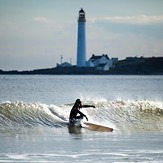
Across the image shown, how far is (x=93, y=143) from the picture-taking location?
67.6ft

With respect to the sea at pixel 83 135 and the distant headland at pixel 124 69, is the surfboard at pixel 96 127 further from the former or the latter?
the distant headland at pixel 124 69

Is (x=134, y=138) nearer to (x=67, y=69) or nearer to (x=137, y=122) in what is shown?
(x=137, y=122)

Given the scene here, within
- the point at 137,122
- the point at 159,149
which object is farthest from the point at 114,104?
the point at 159,149

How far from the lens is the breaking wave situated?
27808mm

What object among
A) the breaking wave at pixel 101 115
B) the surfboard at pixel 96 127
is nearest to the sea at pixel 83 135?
the breaking wave at pixel 101 115

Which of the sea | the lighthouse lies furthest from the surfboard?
the lighthouse

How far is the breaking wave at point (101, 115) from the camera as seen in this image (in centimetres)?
2781

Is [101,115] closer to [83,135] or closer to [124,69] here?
[83,135]

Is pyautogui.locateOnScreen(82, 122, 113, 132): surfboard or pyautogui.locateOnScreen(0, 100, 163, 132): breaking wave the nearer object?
pyautogui.locateOnScreen(82, 122, 113, 132): surfboard

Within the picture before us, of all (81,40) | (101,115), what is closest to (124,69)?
(81,40)

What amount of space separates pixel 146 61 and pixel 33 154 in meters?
162

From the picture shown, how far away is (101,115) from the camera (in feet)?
104

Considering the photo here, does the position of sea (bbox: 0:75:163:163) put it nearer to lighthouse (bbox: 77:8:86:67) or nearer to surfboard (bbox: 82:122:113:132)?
surfboard (bbox: 82:122:113:132)

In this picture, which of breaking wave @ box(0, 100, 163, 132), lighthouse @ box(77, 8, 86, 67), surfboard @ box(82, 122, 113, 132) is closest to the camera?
surfboard @ box(82, 122, 113, 132)
